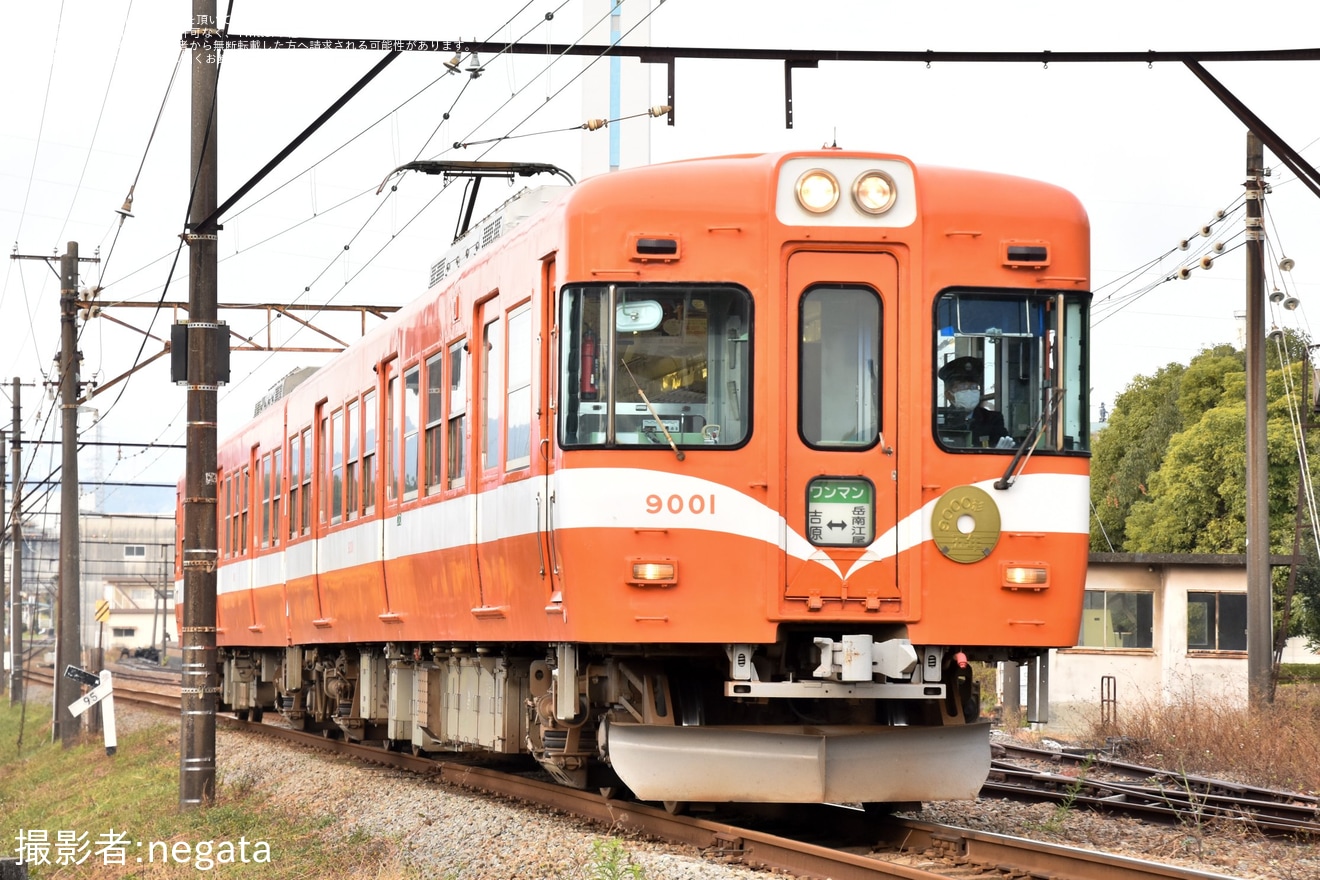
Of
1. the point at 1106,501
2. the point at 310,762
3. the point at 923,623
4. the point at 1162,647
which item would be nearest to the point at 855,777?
the point at 923,623

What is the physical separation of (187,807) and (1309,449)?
3949 cm

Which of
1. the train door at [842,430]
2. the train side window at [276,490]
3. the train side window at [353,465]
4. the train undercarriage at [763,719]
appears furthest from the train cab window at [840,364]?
the train side window at [276,490]

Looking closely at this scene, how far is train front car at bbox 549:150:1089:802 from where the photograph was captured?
8.94 m

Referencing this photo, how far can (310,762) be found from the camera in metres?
16.2

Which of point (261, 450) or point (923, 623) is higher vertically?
point (261, 450)

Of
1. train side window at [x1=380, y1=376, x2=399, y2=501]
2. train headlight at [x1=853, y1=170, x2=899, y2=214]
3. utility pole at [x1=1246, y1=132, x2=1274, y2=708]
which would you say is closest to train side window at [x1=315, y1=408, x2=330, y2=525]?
train side window at [x1=380, y1=376, x2=399, y2=501]

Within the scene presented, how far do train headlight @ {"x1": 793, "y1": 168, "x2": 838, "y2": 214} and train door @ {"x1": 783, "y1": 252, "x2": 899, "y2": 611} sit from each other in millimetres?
264

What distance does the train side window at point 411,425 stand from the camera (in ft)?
41.4

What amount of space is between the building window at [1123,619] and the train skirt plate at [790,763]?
19583mm

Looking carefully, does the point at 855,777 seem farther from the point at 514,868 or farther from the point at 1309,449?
the point at 1309,449

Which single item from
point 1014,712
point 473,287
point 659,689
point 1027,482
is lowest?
point 1014,712

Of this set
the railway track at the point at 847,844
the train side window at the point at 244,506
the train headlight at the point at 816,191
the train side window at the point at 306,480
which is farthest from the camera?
the train side window at the point at 244,506

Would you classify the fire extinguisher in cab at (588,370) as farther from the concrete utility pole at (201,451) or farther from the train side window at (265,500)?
the train side window at (265,500)

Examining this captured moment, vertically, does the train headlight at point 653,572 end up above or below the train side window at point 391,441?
below
